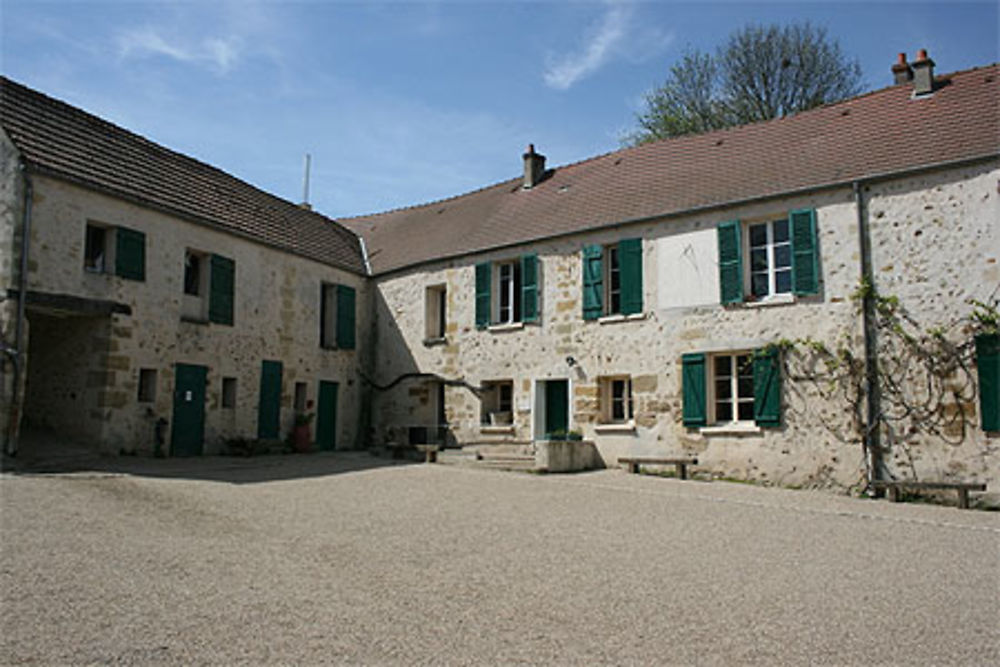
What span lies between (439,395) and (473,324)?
1.98 meters

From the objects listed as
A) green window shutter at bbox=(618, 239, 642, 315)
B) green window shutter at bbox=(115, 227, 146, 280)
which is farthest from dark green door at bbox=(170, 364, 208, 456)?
green window shutter at bbox=(618, 239, 642, 315)

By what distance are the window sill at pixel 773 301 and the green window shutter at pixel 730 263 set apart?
0.18 m

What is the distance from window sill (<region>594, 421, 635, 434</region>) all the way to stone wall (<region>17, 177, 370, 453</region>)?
21.7ft

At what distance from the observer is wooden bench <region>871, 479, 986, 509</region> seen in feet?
33.4

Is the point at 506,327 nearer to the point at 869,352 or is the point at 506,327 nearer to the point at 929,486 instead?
the point at 869,352

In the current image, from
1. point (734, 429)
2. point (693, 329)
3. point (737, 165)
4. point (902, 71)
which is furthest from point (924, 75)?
point (734, 429)

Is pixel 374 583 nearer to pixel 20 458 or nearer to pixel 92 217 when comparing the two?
pixel 20 458

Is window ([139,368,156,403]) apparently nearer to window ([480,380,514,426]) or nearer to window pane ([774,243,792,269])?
window ([480,380,514,426])

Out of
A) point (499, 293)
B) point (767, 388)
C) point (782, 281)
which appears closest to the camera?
point (767, 388)

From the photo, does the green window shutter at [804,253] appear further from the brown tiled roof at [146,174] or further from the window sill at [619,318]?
the brown tiled roof at [146,174]

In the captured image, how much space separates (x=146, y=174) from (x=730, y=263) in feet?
35.1

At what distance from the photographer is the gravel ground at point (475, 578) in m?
4.21

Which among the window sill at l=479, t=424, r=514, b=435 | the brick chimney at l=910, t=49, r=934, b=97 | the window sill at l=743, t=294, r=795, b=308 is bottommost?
the window sill at l=479, t=424, r=514, b=435

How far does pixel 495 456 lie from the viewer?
1456 centimetres
